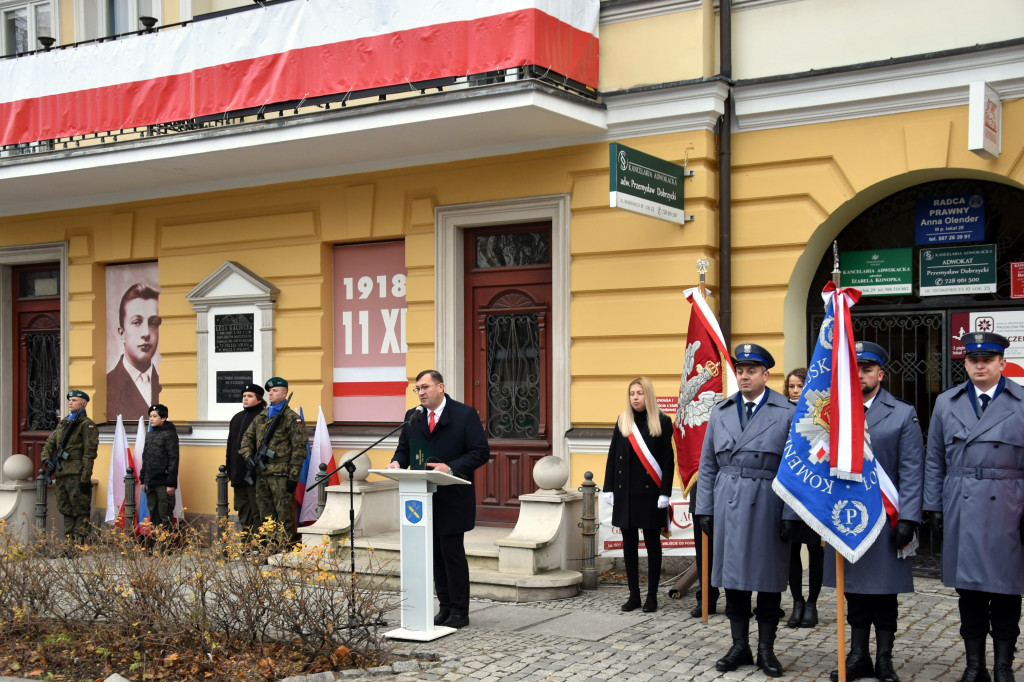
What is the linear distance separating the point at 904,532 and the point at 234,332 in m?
8.98

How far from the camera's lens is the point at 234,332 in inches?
525

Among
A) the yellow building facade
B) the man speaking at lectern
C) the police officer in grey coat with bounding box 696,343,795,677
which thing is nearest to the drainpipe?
the yellow building facade

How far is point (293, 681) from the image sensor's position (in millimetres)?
6480

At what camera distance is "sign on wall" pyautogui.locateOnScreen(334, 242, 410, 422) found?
1244 cm

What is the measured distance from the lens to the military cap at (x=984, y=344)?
640cm

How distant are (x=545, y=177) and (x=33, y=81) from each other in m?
6.53

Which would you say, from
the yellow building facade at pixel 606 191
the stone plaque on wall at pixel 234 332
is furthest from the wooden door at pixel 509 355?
the stone plaque on wall at pixel 234 332

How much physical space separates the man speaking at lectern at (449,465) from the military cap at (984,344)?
345 centimetres

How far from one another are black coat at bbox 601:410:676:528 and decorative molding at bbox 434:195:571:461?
2.14 m

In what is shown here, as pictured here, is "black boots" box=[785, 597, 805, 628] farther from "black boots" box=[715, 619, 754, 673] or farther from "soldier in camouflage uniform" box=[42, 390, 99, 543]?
"soldier in camouflage uniform" box=[42, 390, 99, 543]

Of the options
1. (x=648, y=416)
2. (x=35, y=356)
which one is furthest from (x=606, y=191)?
(x=35, y=356)

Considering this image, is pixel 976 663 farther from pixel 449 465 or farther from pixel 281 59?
pixel 281 59

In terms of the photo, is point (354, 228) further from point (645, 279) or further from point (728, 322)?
point (728, 322)

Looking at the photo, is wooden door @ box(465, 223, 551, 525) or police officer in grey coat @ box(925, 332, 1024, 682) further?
wooden door @ box(465, 223, 551, 525)
